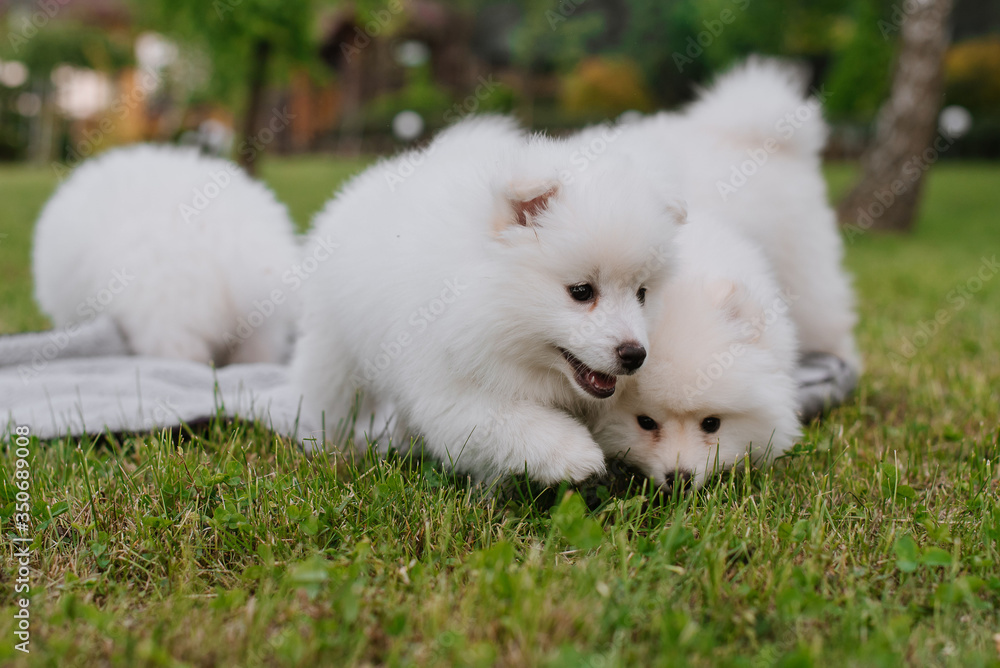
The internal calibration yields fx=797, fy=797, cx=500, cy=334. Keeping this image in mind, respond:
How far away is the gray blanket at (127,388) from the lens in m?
2.81

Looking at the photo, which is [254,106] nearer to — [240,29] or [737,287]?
[240,29]

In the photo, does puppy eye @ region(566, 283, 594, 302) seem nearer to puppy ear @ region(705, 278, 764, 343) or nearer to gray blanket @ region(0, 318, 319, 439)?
puppy ear @ region(705, 278, 764, 343)

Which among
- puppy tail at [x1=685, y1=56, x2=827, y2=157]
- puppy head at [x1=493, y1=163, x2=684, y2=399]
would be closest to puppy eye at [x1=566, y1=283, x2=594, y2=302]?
puppy head at [x1=493, y1=163, x2=684, y2=399]

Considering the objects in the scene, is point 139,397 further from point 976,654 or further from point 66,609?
point 976,654

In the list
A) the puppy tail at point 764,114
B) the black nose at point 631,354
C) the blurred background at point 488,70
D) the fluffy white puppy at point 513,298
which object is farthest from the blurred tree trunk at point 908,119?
the black nose at point 631,354

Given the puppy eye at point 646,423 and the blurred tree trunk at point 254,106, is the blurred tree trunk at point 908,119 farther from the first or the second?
the puppy eye at point 646,423

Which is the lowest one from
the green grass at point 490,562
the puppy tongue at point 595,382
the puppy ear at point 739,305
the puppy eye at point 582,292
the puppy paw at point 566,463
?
the green grass at point 490,562

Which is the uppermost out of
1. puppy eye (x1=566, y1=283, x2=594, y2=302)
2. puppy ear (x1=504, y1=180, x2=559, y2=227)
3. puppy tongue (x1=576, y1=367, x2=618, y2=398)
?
puppy ear (x1=504, y1=180, x2=559, y2=227)

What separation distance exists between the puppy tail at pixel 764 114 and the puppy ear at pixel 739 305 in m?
1.46

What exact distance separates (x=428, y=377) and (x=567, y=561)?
0.62 metres

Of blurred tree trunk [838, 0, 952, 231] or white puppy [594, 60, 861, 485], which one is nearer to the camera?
white puppy [594, 60, 861, 485]

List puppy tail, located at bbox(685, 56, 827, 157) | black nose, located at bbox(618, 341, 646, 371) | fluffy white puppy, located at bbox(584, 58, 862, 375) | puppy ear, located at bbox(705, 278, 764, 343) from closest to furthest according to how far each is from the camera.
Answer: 1. black nose, located at bbox(618, 341, 646, 371)
2. puppy ear, located at bbox(705, 278, 764, 343)
3. fluffy white puppy, located at bbox(584, 58, 862, 375)
4. puppy tail, located at bbox(685, 56, 827, 157)

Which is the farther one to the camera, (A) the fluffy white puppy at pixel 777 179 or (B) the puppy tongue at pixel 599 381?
(A) the fluffy white puppy at pixel 777 179

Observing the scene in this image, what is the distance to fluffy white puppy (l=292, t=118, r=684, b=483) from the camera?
6.72ft
